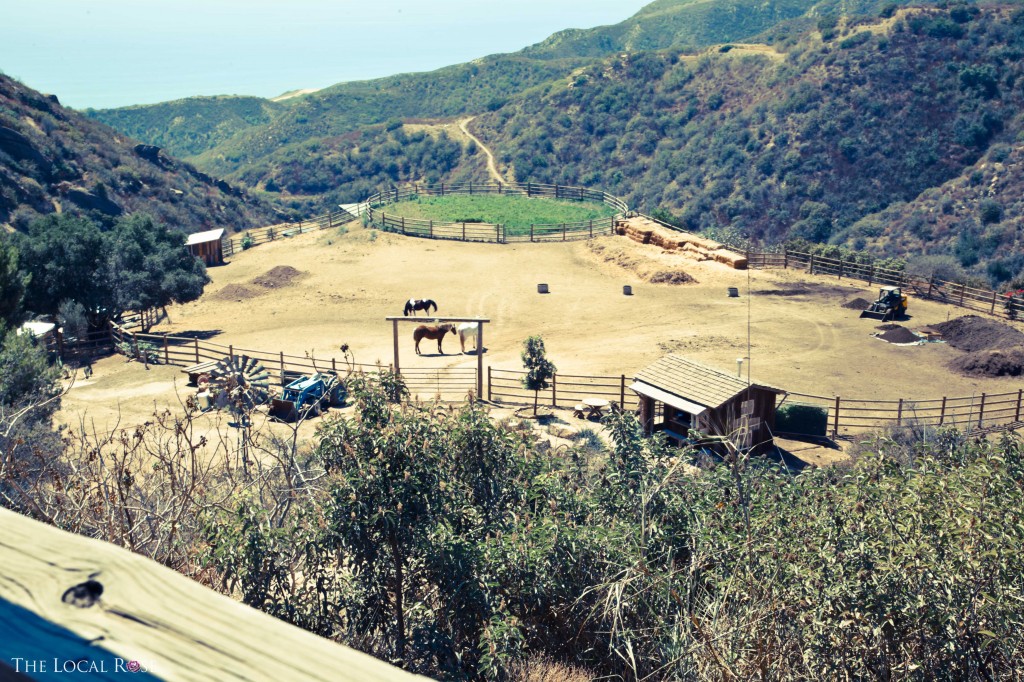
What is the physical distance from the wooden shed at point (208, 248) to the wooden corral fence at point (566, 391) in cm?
2552

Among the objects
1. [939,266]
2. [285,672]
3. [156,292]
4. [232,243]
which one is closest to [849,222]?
[939,266]

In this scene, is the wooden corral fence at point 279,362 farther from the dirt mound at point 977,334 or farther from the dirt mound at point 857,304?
the dirt mound at point 977,334

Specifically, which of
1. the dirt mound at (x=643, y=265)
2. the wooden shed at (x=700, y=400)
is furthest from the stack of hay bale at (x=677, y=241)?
the wooden shed at (x=700, y=400)

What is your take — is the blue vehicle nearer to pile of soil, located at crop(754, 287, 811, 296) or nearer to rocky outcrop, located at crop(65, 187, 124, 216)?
pile of soil, located at crop(754, 287, 811, 296)

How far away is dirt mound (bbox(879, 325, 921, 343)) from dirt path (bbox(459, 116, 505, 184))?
4734 centimetres

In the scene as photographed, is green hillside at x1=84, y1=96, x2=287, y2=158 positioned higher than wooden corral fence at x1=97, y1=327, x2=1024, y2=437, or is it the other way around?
green hillside at x1=84, y1=96, x2=287, y2=158

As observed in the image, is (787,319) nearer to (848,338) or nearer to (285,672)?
(848,338)

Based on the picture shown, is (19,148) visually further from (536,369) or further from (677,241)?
(536,369)

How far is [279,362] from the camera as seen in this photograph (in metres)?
25.8

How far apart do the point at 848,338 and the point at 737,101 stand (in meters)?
48.3

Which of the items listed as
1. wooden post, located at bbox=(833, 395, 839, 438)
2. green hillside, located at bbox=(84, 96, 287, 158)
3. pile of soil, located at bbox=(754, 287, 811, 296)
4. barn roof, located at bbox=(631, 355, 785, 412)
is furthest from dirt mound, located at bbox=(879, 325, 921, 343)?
green hillside, located at bbox=(84, 96, 287, 158)

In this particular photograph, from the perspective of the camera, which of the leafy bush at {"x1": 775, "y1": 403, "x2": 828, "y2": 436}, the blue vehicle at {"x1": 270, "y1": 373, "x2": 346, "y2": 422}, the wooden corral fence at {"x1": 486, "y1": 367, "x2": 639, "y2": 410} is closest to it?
the leafy bush at {"x1": 775, "y1": 403, "x2": 828, "y2": 436}

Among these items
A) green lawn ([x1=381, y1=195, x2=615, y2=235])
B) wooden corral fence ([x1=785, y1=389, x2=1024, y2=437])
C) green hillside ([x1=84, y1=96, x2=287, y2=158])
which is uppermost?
green hillside ([x1=84, y1=96, x2=287, y2=158])

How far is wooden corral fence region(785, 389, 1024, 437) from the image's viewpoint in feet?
71.7
